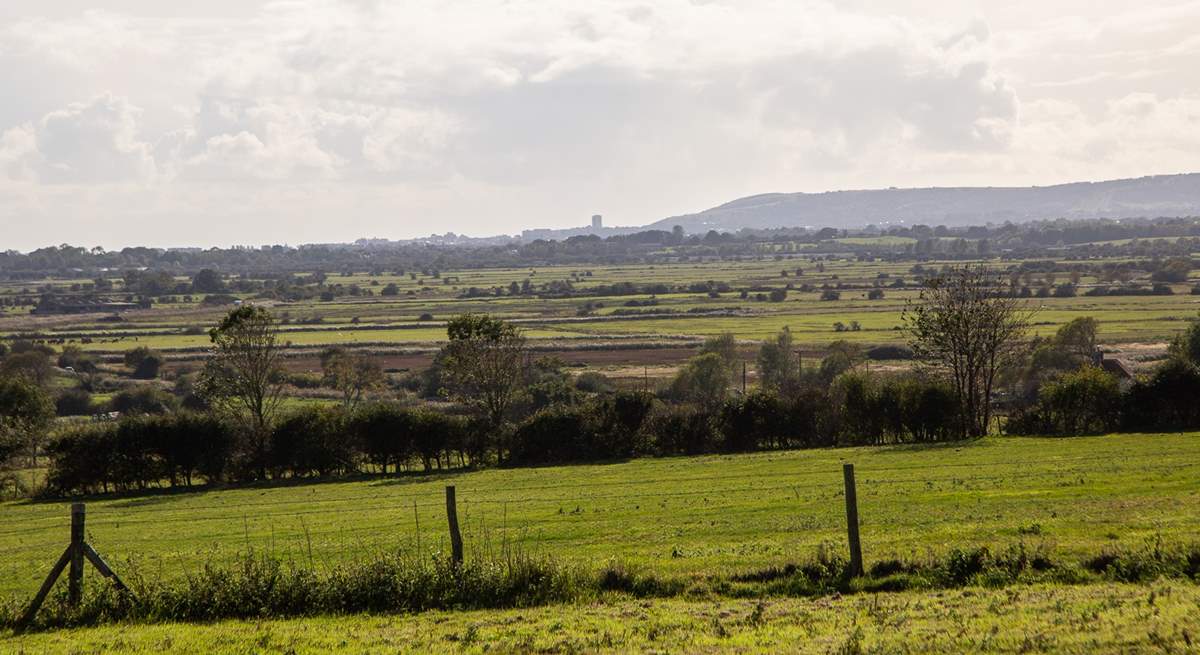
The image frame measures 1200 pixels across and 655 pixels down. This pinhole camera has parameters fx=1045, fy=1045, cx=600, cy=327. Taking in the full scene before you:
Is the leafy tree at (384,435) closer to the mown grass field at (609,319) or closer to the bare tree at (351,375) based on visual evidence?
the bare tree at (351,375)

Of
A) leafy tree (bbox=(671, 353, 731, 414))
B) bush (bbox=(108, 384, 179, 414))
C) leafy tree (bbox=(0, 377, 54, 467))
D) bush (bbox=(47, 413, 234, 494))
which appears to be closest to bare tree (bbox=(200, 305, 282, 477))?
bush (bbox=(47, 413, 234, 494))

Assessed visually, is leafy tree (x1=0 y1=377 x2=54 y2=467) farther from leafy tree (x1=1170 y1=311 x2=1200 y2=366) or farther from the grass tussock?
leafy tree (x1=1170 y1=311 x2=1200 y2=366)

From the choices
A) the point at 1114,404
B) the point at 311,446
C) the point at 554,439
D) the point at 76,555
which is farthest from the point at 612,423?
the point at 76,555

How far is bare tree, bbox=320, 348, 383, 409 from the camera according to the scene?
302ft

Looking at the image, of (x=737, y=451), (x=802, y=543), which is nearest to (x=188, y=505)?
(x=737, y=451)

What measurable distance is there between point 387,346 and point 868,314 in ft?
214

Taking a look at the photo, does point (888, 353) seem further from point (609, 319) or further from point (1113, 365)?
point (609, 319)

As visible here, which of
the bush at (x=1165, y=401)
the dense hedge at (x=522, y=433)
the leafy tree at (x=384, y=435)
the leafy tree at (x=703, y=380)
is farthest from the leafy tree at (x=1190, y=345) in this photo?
the leafy tree at (x=384, y=435)

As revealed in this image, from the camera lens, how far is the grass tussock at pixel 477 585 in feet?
57.3

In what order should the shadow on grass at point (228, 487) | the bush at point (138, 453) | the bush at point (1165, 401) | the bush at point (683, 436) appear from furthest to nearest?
the bush at point (683, 436), the bush at point (138, 453), the bush at point (1165, 401), the shadow on grass at point (228, 487)

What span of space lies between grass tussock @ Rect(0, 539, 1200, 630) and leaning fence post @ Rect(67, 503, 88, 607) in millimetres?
156

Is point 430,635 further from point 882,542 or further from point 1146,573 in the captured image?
point 1146,573

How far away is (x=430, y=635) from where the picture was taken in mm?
15500

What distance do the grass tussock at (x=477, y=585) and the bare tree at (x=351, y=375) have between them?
2753 inches
